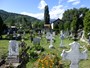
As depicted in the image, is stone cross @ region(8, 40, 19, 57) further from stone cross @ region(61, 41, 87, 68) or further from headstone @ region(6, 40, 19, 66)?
stone cross @ region(61, 41, 87, 68)

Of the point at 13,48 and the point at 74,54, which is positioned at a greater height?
the point at 74,54

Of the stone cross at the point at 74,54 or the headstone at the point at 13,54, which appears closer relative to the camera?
the stone cross at the point at 74,54

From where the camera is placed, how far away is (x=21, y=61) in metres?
15.4

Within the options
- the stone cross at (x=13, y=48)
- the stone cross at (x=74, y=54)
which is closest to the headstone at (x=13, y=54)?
the stone cross at (x=13, y=48)

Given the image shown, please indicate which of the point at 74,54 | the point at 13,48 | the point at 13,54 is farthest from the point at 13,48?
the point at 74,54

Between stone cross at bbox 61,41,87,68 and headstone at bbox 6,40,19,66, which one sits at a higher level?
stone cross at bbox 61,41,87,68

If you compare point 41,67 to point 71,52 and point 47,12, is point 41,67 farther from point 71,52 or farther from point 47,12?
point 47,12

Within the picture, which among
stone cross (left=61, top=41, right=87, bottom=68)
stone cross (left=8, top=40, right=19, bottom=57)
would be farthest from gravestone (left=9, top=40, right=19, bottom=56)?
stone cross (left=61, top=41, right=87, bottom=68)

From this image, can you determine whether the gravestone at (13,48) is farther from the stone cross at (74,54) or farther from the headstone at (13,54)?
the stone cross at (74,54)

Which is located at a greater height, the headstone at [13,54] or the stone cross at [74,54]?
the stone cross at [74,54]

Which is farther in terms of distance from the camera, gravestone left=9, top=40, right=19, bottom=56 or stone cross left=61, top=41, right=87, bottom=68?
gravestone left=9, top=40, right=19, bottom=56

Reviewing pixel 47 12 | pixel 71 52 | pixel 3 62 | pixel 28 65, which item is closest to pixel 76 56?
pixel 71 52

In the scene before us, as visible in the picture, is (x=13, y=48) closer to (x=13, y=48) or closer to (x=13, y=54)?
(x=13, y=48)

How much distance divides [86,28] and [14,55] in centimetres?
2039
